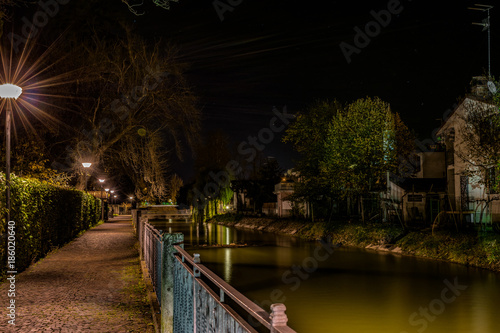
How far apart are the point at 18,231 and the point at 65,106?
1174 cm

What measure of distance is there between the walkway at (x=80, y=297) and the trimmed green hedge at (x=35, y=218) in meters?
0.51

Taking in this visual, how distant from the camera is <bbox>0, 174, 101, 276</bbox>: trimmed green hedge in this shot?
11.7 m

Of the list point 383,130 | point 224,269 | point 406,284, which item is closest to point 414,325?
point 406,284

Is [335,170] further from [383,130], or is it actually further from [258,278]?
[258,278]

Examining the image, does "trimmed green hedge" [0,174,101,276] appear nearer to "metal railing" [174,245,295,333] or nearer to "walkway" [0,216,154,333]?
"walkway" [0,216,154,333]

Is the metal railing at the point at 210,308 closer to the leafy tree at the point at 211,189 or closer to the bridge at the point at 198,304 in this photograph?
the bridge at the point at 198,304

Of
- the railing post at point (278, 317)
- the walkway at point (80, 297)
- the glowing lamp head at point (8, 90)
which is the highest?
the glowing lamp head at point (8, 90)

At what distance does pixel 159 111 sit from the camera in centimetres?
2427

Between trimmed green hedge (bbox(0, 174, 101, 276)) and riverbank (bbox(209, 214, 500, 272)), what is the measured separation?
14.1 m

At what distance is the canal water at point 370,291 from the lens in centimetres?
922

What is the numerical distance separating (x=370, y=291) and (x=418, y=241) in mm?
9669

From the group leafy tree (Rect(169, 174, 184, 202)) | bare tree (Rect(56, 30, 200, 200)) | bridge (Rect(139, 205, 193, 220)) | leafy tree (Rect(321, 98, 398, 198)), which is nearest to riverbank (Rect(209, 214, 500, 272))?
leafy tree (Rect(321, 98, 398, 198))

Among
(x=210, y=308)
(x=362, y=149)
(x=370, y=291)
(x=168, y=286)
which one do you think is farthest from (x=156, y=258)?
(x=362, y=149)

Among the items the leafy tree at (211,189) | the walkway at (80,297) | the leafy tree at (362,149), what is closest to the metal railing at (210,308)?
the walkway at (80,297)
